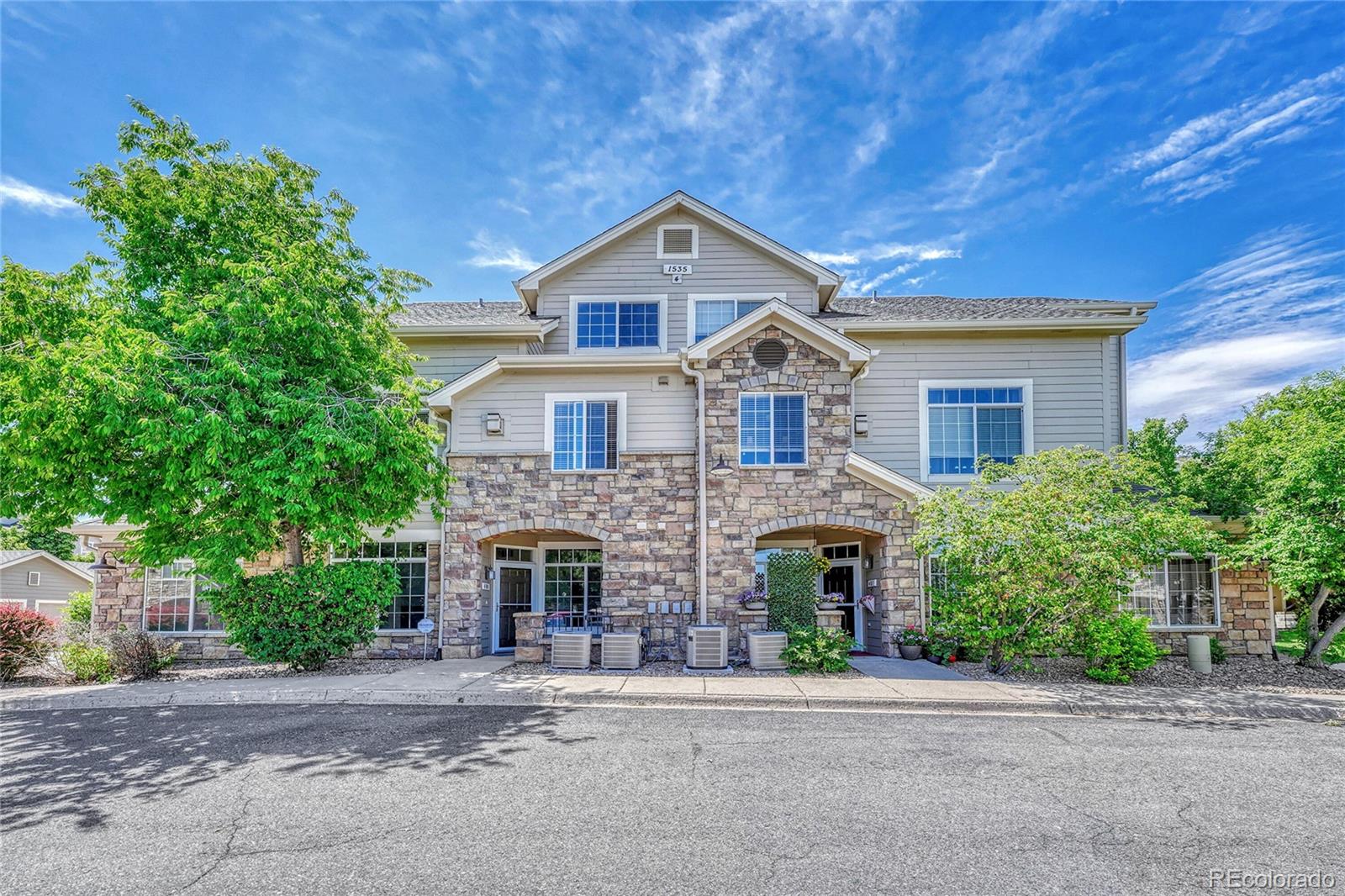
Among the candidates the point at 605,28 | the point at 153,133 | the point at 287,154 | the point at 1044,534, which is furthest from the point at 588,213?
the point at 1044,534

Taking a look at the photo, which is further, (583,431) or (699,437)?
(583,431)

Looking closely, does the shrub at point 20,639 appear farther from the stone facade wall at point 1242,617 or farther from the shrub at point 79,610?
Answer: the stone facade wall at point 1242,617

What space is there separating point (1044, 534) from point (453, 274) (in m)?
15.8

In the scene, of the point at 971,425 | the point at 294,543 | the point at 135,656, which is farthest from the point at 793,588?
the point at 135,656

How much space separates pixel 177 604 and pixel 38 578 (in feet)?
76.0

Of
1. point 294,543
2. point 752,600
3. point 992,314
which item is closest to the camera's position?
point 294,543

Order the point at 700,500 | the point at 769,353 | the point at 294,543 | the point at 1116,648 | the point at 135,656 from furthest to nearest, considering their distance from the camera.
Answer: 1. the point at 769,353
2. the point at 700,500
3. the point at 294,543
4. the point at 135,656
5. the point at 1116,648

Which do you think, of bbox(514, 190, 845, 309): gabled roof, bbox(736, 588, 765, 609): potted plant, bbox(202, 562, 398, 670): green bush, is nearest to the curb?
bbox(202, 562, 398, 670): green bush

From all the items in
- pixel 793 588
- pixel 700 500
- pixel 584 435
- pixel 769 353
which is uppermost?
pixel 769 353

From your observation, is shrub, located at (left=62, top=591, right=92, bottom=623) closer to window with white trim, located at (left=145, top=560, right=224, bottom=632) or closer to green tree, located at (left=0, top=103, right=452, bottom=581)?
window with white trim, located at (left=145, top=560, right=224, bottom=632)

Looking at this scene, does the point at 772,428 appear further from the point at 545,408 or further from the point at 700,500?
the point at 545,408

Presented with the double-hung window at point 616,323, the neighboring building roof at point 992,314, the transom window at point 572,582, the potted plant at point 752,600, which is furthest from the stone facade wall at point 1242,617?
the double-hung window at point 616,323

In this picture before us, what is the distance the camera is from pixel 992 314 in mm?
15719

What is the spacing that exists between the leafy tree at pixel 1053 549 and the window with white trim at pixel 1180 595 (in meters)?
3.20
